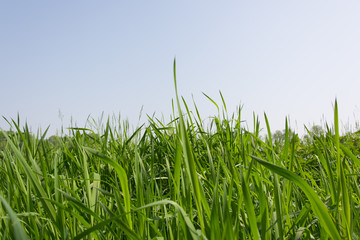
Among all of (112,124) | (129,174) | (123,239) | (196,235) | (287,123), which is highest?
(112,124)

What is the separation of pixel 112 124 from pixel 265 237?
187 cm

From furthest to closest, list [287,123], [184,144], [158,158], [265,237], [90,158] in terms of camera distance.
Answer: [158,158], [90,158], [287,123], [265,237], [184,144]

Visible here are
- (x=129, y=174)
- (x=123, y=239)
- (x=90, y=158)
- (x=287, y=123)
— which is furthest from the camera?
(x=90, y=158)

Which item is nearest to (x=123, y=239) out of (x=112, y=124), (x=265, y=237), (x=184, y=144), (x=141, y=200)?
(x=141, y=200)

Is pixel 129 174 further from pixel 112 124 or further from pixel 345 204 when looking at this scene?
pixel 345 204

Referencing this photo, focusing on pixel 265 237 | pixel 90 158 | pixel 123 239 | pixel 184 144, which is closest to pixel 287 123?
pixel 265 237

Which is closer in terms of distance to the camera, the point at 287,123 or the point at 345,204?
the point at 345,204

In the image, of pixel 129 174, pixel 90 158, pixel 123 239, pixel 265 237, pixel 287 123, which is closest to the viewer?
pixel 265 237

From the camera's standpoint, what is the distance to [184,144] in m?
0.75

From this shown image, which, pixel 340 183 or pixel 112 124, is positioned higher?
pixel 112 124

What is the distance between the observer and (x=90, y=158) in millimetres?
2010

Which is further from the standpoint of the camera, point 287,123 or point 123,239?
point 123,239

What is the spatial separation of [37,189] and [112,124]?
173 cm

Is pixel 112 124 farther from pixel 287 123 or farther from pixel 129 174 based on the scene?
pixel 287 123
